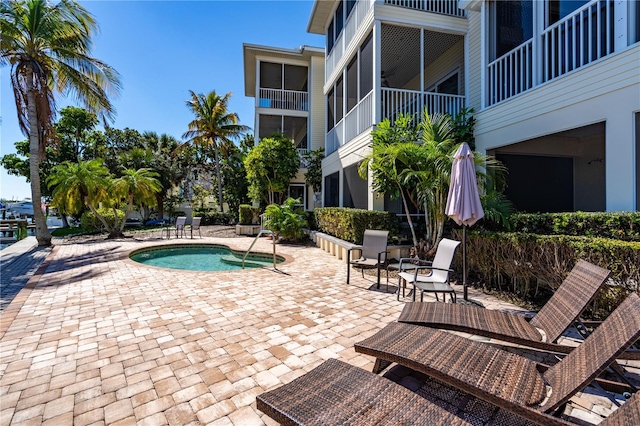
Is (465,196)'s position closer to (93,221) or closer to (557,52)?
(557,52)

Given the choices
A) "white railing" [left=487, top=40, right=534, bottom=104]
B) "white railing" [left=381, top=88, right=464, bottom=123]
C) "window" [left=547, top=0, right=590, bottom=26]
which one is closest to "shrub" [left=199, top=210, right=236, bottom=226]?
"white railing" [left=381, top=88, right=464, bottom=123]

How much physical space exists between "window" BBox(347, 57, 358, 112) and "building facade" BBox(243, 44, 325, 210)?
21.2ft

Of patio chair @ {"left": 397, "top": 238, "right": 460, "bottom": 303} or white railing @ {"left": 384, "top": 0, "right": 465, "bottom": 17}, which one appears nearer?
patio chair @ {"left": 397, "top": 238, "right": 460, "bottom": 303}

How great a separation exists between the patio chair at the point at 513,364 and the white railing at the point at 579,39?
5821 mm

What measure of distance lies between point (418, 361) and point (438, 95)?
872 cm

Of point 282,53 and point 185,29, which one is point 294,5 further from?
point 185,29

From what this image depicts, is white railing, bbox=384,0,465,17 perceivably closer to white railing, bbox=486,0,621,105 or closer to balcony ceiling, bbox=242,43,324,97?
white railing, bbox=486,0,621,105

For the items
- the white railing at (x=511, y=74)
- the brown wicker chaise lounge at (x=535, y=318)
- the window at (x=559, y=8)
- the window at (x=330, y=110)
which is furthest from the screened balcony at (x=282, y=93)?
the brown wicker chaise lounge at (x=535, y=318)

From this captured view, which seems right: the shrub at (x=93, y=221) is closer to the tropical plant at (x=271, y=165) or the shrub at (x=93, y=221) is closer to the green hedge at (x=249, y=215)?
the green hedge at (x=249, y=215)

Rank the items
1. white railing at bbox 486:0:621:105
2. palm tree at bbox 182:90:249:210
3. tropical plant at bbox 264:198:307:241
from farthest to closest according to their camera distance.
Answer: palm tree at bbox 182:90:249:210 → tropical plant at bbox 264:198:307:241 → white railing at bbox 486:0:621:105

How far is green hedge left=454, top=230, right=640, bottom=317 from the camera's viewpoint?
145 inches

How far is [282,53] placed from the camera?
57.3ft

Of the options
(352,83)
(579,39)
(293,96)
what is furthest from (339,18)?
(579,39)

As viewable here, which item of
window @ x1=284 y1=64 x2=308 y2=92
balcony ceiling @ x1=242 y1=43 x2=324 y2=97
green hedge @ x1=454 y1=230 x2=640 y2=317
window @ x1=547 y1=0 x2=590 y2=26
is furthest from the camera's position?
window @ x1=284 y1=64 x2=308 y2=92
